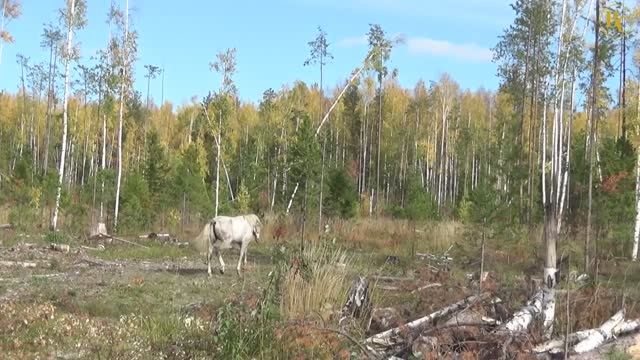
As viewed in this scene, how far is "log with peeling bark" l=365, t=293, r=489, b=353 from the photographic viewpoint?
7652mm

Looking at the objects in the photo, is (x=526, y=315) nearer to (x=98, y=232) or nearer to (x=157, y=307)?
(x=157, y=307)

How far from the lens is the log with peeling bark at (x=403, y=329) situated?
7.65 m

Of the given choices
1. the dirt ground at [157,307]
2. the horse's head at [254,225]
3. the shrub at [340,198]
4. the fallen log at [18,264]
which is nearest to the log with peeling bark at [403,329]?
the dirt ground at [157,307]

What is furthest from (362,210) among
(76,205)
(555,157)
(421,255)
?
(421,255)

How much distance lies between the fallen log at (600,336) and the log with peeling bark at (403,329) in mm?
1251

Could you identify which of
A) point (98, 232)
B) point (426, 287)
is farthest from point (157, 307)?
point (98, 232)

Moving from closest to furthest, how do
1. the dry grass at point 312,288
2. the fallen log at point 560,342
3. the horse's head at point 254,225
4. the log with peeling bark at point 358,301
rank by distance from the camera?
the fallen log at point 560,342 < the dry grass at point 312,288 < the log with peeling bark at point 358,301 < the horse's head at point 254,225

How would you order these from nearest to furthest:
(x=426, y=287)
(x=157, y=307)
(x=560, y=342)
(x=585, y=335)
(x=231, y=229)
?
(x=560, y=342), (x=585, y=335), (x=426, y=287), (x=157, y=307), (x=231, y=229)

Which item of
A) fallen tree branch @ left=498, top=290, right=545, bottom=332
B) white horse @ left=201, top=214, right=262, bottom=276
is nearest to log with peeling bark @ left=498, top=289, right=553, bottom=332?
fallen tree branch @ left=498, top=290, right=545, bottom=332

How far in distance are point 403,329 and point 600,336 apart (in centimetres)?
202

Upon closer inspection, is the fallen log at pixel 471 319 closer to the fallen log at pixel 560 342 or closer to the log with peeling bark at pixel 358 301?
the fallen log at pixel 560 342

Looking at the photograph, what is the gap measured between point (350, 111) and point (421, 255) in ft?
149

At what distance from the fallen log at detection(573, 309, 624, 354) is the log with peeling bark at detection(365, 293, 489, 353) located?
1.25 meters

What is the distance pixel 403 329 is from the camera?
7.82 metres
